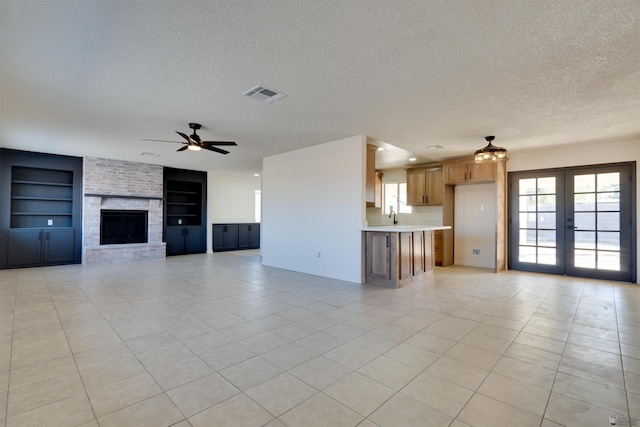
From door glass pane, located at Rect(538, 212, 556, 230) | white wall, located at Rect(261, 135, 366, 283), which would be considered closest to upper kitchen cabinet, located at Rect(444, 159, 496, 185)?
door glass pane, located at Rect(538, 212, 556, 230)

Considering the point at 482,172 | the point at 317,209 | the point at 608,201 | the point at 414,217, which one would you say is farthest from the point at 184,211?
the point at 608,201

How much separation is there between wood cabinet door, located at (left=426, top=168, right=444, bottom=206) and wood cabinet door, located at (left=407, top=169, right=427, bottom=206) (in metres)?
0.13

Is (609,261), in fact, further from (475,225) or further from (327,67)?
(327,67)

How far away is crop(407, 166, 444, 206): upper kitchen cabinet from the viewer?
289 inches

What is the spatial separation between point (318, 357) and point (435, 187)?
19.7 ft

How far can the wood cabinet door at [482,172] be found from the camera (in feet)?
21.1

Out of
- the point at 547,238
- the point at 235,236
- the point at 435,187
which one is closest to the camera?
the point at 547,238

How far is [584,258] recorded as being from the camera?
18.9 feet

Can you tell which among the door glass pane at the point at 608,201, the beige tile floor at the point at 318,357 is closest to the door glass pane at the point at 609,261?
the door glass pane at the point at 608,201

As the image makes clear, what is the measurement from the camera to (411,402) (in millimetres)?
1891

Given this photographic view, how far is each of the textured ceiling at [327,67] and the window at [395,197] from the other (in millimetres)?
3344

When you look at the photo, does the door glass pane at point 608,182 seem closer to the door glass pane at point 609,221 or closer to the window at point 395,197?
the door glass pane at point 609,221

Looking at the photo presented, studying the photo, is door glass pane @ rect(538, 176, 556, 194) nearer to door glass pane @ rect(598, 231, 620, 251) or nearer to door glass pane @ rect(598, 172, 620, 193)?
door glass pane @ rect(598, 172, 620, 193)

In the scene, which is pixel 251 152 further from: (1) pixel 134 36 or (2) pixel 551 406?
(2) pixel 551 406
